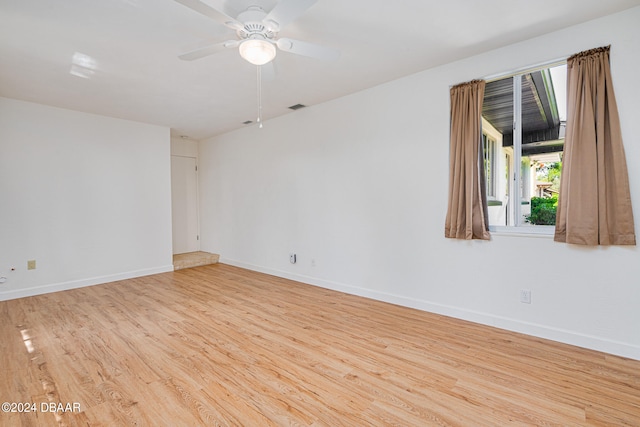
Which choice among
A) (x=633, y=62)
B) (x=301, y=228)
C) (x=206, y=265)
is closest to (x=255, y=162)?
(x=301, y=228)

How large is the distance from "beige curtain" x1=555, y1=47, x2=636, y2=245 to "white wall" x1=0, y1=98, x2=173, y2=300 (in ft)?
18.5

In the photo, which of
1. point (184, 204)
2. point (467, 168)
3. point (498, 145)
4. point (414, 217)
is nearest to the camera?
point (467, 168)

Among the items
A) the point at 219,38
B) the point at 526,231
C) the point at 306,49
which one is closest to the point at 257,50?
the point at 306,49

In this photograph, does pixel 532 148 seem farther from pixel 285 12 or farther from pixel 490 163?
pixel 285 12

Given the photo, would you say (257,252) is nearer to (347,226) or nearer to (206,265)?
(206,265)

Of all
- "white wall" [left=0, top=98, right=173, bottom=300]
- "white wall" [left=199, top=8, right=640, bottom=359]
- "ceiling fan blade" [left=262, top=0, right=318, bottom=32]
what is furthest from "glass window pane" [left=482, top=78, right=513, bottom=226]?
"white wall" [left=0, top=98, right=173, bottom=300]

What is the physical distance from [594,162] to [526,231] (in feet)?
2.47

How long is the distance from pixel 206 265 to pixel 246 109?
3.11 m

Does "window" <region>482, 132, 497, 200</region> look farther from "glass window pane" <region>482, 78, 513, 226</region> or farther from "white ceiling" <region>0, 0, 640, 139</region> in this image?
"white ceiling" <region>0, 0, 640, 139</region>

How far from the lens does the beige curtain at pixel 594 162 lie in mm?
2330

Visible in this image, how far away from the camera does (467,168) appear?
3002 millimetres

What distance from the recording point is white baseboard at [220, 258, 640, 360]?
2388mm

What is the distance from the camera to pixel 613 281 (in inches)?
94.4

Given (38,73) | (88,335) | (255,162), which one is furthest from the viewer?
(255,162)
